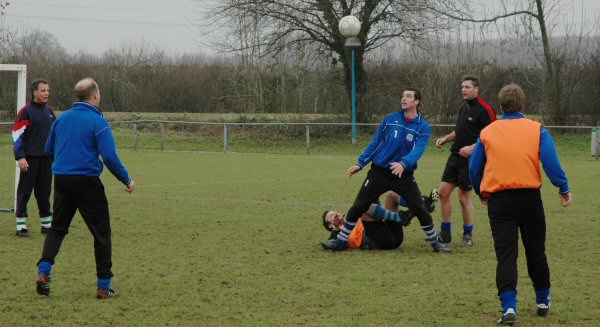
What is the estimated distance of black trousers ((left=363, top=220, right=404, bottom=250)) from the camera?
969cm

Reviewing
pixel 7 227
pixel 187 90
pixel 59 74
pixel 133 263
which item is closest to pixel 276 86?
pixel 187 90

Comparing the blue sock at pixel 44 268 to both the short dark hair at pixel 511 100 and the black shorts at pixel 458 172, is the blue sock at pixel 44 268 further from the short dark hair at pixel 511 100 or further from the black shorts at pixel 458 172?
the black shorts at pixel 458 172

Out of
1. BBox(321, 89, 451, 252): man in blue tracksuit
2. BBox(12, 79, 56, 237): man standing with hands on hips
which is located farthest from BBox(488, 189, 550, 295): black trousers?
BBox(12, 79, 56, 237): man standing with hands on hips

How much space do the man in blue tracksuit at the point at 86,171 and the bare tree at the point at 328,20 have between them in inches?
998

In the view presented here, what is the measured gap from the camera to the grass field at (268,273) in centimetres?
659

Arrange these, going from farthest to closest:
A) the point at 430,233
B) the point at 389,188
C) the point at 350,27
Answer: the point at 350,27
the point at 430,233
the point at 389,188

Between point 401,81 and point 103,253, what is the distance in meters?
28.7

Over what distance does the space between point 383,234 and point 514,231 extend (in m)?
3.37

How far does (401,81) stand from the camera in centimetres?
3503

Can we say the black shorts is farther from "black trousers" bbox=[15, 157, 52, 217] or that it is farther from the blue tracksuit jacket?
"black trousers" bbox=[15, 157, 52, 217]

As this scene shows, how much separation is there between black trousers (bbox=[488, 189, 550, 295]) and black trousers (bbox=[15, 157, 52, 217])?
6273 mm

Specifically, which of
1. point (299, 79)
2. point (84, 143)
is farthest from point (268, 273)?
point (299, 79)

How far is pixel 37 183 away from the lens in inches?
424

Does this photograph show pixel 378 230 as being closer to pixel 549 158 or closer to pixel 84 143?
pixel 549 158
